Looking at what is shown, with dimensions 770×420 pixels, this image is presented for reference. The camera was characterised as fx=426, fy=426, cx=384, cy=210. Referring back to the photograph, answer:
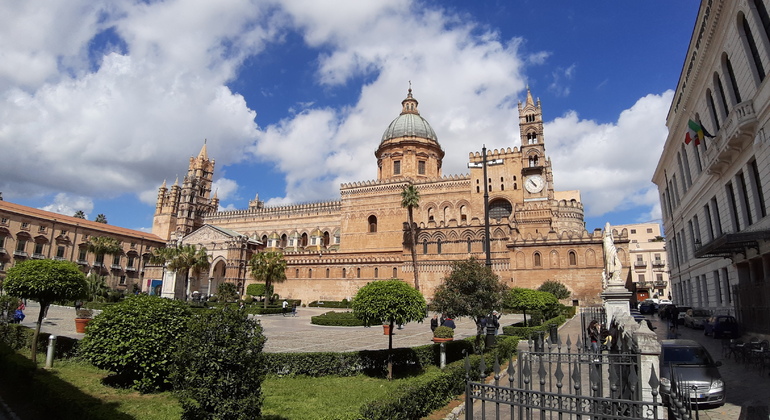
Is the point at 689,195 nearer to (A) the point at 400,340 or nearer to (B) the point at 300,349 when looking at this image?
(A) the point at 400,340

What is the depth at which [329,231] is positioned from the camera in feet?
205

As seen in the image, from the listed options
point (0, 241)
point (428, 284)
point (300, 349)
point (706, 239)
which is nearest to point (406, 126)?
point (428, 284)

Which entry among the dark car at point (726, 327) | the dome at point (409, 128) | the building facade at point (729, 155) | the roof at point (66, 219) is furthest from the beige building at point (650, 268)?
the roof at point (66, 219)

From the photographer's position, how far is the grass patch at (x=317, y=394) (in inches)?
324

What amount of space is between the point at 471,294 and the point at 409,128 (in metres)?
44.7

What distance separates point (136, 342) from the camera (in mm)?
9266

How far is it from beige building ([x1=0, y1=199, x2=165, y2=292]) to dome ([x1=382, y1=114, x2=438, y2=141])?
3823cm

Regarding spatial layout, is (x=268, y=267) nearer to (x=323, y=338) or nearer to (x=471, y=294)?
(x=323, y=338)

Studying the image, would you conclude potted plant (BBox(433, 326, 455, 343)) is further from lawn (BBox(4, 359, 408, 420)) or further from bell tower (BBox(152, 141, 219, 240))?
bell tower (BBox(152, 141, 219, 240))

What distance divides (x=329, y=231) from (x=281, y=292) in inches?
539

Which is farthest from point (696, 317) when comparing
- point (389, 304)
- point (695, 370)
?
point (389, 304)

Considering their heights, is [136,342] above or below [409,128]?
below

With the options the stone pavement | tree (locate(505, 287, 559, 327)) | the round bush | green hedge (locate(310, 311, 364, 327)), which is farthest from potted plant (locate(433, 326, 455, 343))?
green hedge (locate(310, 311, 364, 327))

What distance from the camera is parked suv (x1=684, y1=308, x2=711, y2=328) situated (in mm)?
21073
